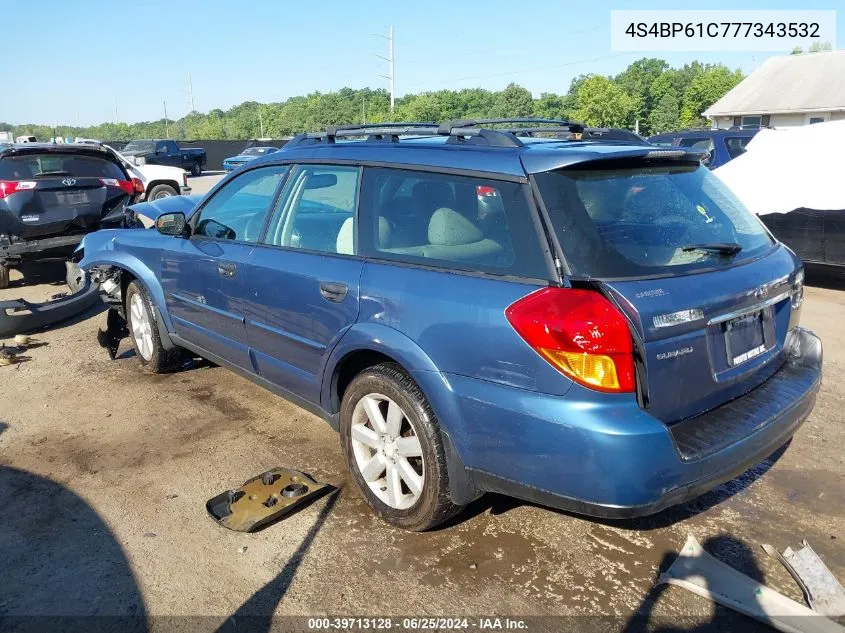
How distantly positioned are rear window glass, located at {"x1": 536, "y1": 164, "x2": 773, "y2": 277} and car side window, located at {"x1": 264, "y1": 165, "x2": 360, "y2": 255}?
44.9 inches

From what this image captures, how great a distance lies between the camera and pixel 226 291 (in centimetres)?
412

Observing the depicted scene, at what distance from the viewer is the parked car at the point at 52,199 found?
8.09m

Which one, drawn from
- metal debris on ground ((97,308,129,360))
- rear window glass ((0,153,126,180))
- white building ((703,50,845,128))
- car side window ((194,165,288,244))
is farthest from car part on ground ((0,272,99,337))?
white building ((703,50,845,128))

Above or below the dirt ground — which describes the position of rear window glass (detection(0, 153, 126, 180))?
above

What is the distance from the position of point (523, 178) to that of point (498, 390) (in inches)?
33.2

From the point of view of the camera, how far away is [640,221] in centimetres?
278

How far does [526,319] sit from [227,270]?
2.23m

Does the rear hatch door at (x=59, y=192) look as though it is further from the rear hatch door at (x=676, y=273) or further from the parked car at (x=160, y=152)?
the parked car at (x=160, y=152)

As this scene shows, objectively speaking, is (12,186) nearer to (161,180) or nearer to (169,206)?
(169,206)

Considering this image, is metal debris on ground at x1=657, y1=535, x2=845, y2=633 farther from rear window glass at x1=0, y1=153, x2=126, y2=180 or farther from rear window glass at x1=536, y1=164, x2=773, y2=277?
rear window glass at x1=0, y1=153, x2=126, y2=180

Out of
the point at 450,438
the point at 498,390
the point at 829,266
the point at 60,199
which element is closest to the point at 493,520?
the point at 450,438

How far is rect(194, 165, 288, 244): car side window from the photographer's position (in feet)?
13.2

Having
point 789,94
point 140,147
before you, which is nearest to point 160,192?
point 140,147

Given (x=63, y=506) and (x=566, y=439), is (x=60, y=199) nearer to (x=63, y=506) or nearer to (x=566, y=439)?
(x=63, y=506)
